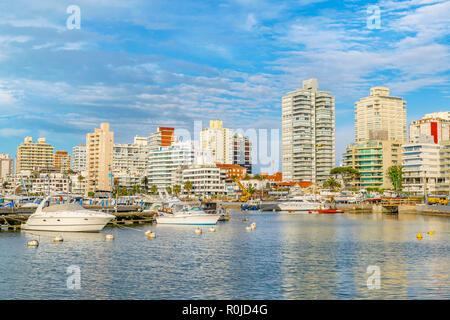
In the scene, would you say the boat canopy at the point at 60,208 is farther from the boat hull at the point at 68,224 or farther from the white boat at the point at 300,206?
the white boat at the point at 300,206

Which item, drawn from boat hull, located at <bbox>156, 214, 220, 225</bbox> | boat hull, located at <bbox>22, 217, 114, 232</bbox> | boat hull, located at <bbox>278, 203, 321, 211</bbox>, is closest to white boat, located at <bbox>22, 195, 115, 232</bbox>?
boat hull, located at <bbox>22, 217, 114, 232</bbox>

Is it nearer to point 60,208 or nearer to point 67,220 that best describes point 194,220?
point 67,220

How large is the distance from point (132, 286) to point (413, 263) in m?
28.2

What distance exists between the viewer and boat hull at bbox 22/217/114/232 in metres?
70.7

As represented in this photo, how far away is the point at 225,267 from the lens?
44.2 meters

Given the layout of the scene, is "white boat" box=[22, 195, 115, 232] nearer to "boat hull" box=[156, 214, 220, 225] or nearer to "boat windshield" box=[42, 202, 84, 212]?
"boat windshield" box=[42, 202, 84, 212]

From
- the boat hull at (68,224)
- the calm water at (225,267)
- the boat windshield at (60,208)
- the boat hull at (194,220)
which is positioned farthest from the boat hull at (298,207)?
the boat windshield at (60,208)

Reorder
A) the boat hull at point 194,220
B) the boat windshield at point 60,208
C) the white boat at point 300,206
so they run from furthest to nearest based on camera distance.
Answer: the white boat at point 300,206 < the boat hull at point 194,220 < the boat windshield at point 60,208

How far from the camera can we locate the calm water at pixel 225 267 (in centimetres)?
3381

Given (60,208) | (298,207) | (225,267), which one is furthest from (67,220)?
(298,207)

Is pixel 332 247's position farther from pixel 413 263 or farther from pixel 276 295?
pixel 276 295

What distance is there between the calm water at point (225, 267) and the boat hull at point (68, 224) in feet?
6.05
